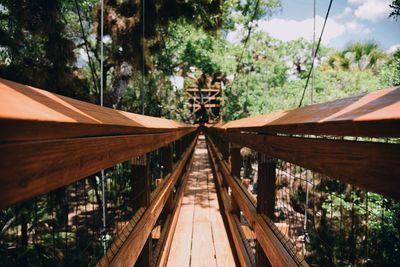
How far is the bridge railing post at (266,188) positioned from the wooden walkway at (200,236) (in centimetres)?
91

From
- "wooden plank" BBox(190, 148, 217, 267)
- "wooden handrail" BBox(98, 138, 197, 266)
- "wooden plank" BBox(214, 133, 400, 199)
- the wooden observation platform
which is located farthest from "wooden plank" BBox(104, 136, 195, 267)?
the wooden observation platform

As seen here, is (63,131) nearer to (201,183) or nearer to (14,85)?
(14,85)

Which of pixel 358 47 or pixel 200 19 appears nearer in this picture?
pixel 200 19

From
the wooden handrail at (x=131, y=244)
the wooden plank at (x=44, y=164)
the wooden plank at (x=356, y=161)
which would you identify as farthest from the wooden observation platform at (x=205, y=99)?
the wooden plank at (x=44, y=164)

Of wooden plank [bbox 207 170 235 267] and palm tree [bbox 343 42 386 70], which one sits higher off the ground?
palm tree [bbox 343 42 386 70]

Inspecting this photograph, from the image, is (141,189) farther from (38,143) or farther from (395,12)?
(395,12)

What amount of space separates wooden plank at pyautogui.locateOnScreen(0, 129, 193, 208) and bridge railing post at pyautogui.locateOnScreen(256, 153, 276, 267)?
104 cm

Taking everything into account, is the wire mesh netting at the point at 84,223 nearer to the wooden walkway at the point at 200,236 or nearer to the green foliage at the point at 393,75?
the wooden walkway at the point at 200,236

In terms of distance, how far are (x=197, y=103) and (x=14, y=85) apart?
28.0 metres

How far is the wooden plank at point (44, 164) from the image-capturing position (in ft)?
1.44

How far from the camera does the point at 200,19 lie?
334 inches

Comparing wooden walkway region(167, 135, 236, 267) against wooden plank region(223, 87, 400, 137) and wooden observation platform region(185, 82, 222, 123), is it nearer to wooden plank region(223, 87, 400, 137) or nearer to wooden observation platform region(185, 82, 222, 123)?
wooden plank region(223, 87, 400, 137)

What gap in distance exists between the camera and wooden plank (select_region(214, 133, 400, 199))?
517 millimetres

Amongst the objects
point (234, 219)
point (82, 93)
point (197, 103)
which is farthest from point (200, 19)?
point (197, 103)
